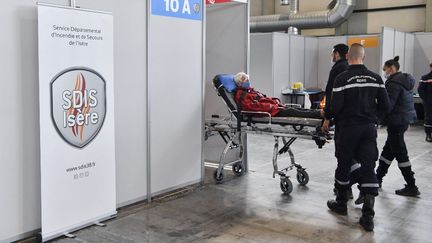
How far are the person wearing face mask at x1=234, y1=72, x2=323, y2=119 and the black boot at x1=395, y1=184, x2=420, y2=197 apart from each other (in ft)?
4.25

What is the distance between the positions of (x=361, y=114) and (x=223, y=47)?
105 inches

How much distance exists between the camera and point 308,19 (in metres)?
13.7

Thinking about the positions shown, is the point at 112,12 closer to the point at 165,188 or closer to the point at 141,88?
the point at 141,88

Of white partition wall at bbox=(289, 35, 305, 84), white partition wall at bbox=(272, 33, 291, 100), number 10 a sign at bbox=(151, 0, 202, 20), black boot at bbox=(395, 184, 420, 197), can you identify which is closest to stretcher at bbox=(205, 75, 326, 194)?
number 10 a sign at bbox=(151, 0, 202, 20)

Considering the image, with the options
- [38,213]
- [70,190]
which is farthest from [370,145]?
[38,213]

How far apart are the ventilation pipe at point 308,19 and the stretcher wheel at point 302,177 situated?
28.9ft

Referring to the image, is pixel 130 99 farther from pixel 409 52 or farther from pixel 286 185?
pixel 409 52

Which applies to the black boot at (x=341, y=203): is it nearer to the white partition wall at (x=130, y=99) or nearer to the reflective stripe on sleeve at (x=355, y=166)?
the reflective stripe on sleeve at (x=355, y=166)

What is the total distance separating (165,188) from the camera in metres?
5.12

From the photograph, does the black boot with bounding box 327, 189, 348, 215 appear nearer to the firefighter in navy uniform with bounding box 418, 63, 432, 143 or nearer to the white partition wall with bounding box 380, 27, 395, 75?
the firefighter in navy uniform with bounding box 418, 63, 432, 143

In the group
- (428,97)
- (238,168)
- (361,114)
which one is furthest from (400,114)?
(428,97)

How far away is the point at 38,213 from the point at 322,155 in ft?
15.6

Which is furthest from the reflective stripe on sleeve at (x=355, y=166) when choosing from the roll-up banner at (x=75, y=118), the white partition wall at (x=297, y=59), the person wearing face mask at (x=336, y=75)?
the white partition wall at (x=297, y=59)

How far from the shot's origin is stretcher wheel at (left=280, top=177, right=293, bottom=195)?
5133mm
